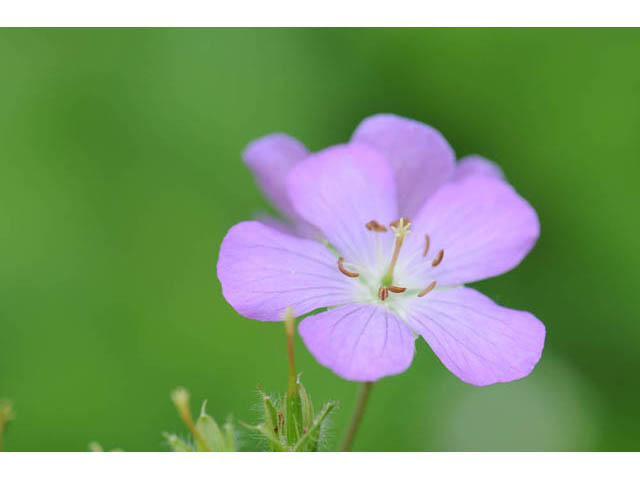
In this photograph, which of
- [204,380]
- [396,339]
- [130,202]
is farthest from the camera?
[130,202]

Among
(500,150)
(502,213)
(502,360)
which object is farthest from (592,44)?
(502,360)

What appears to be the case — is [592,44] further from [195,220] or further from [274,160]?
[274,160]

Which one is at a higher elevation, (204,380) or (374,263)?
(374,263)

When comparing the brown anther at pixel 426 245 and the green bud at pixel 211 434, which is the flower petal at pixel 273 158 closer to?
the brown anther at pixel 426 245

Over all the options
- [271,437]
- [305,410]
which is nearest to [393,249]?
[305,410]

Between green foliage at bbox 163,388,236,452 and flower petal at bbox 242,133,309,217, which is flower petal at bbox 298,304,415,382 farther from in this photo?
flower petal at bbox 242,133,309,217

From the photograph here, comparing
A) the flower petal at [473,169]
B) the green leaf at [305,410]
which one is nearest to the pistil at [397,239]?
the flower petal at [473,169]

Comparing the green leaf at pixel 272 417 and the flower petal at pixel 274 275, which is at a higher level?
the flower petal at pixel 274 275
